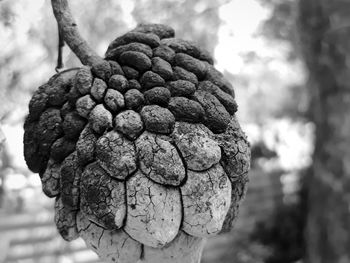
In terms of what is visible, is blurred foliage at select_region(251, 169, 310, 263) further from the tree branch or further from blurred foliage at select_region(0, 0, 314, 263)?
the tree branch

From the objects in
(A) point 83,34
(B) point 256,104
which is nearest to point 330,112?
(B) point 256,104

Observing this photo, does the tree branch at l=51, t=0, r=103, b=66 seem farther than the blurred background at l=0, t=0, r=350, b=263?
No

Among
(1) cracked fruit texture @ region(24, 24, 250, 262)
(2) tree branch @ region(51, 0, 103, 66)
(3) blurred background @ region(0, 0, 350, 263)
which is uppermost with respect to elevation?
(3) blurred background @ region(0, 0, 350, 263)

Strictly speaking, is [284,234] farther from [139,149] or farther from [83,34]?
[139,149]

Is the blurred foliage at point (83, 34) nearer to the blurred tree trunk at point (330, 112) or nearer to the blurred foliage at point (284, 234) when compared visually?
the blurred tree trunk at point (330, 112)

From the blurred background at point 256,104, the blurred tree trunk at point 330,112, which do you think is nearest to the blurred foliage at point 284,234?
the blurred background at point 256,104

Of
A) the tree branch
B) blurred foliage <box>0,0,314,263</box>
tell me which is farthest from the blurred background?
the tree branch
